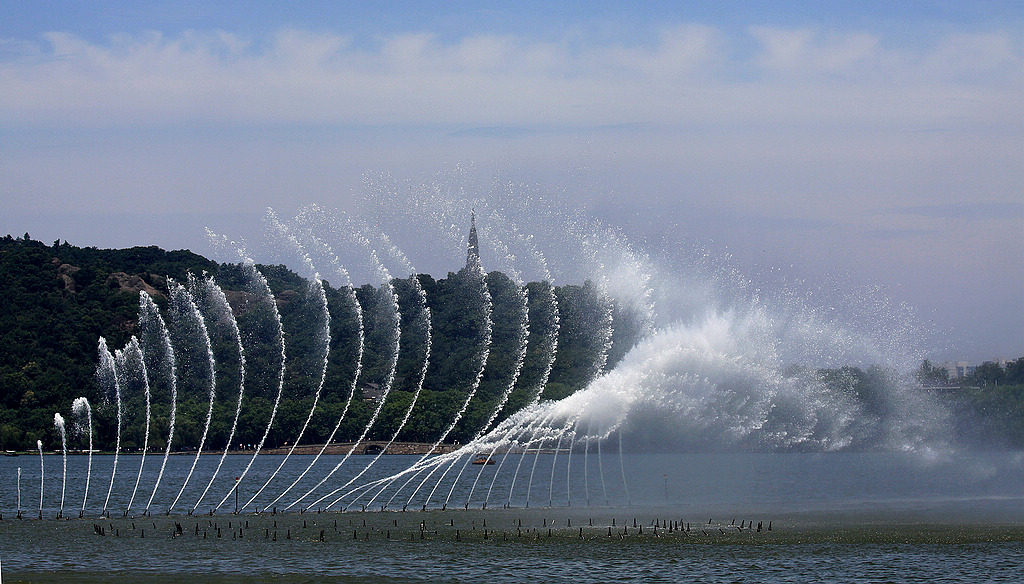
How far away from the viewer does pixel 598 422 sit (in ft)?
348

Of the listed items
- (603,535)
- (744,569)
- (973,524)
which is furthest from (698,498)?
(744,569)

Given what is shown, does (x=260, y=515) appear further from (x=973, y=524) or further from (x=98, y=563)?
(x=973, y=524)

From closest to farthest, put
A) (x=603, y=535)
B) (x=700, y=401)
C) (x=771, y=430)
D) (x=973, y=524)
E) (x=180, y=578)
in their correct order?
(x=180, y=578)
(x=603, y=535)
(x=973, y=524)
(x=700, y=401)
(x=771, y=430)

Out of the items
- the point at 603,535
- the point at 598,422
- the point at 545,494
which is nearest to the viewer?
the point at 603,535

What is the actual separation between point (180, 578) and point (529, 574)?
20381mm

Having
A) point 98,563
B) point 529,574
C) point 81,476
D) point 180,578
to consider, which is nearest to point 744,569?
point 529,574

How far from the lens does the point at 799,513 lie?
107500mm

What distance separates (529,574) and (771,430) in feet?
314

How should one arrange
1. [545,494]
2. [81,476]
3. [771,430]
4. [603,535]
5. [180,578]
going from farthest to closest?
[81,476]
[771,430]
[545,494]
[603,535]
[180,578]

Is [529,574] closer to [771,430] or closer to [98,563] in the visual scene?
[98,563]

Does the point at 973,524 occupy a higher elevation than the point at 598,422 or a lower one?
lower

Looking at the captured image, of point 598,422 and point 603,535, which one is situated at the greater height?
point 598,422

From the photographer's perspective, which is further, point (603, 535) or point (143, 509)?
point (143, 509)

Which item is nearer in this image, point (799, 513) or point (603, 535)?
point (603, 535)
